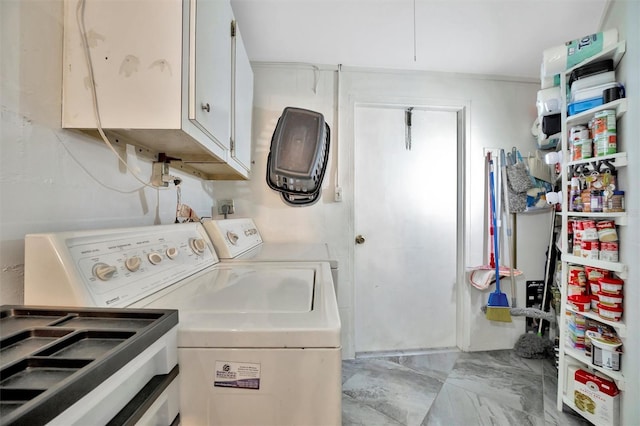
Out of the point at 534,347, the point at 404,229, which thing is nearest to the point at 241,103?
the point at 404,229

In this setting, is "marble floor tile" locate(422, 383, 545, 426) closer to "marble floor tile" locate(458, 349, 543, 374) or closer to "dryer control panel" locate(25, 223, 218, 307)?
"marble floor tile" locate(458, 349, 543, 374)

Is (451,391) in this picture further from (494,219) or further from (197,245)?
(197,245)

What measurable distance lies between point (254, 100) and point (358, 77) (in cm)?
85

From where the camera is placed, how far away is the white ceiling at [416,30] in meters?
1.56

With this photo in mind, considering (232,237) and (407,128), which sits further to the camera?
(407,128)

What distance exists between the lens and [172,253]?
0.92 meters

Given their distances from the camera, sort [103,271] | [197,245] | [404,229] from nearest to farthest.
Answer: [103,271]
[197,245]
[404,229]

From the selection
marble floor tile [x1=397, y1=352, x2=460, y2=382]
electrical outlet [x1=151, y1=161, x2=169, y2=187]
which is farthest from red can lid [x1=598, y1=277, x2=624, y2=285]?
electrical outlet [x1=151, y1=161, x2=169, y2=187]

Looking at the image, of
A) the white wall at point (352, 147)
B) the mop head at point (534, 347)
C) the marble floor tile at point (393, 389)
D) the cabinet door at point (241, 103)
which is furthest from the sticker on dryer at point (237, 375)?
the mop head at point (534, 347)

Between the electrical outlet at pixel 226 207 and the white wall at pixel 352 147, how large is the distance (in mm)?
59

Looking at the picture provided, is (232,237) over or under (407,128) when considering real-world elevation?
under

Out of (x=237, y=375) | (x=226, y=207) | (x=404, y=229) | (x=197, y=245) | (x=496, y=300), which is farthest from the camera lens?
(x=404, y=229)

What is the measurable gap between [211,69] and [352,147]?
4.46 ft

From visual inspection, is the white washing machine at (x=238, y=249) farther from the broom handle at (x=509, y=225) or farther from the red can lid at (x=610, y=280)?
the broom handle at (x=509, y=225)
